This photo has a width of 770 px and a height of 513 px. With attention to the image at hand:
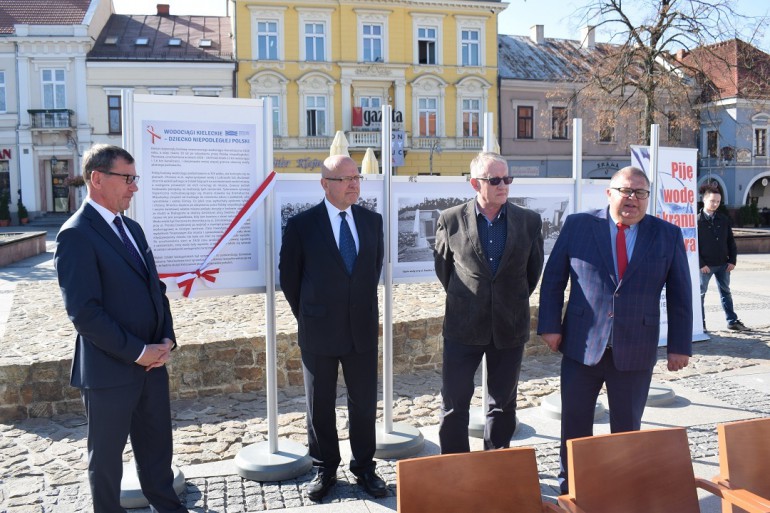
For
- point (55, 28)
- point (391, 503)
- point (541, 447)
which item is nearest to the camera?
point (391, 503)

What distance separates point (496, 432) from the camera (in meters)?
4.04

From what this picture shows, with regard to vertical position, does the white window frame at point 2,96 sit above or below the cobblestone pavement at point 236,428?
above

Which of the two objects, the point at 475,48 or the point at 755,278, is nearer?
the point at 755,278

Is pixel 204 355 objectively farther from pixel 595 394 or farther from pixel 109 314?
pixel 595 394

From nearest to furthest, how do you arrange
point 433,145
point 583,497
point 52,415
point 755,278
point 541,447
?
point 583,497 → point 541,447 → point 52,415 → point 755,278 → point 433,145

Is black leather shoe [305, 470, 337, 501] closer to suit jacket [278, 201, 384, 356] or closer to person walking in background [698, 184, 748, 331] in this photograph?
suit jacket [278, 201, 384, 356]

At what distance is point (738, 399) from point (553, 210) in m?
2.38

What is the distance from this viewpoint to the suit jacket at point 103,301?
2.96 metres

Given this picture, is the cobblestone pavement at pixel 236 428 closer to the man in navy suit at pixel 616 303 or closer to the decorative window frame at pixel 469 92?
the man in navy suit at pixel 616 303

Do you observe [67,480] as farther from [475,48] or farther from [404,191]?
[475,48]

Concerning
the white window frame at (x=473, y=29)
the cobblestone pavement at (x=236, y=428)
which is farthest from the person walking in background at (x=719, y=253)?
the white window frame at (x=473, y=29)

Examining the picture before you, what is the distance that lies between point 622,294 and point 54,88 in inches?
1352

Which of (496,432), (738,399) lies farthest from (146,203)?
(738,399)

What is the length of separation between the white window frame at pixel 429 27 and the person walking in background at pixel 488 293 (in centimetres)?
3201
